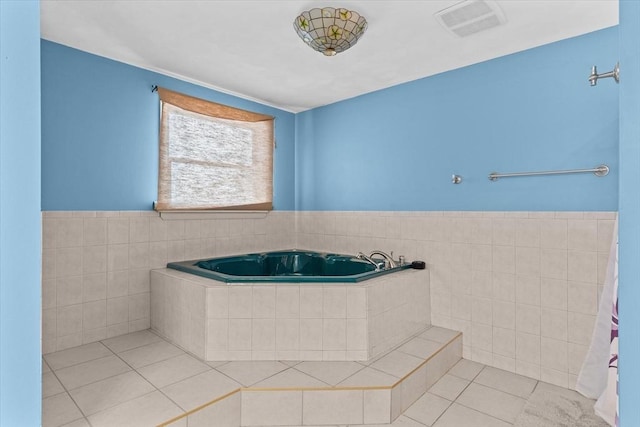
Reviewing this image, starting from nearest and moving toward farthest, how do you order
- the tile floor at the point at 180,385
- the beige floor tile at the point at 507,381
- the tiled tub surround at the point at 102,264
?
the tile floor at the point at 180,385 < the beige floor tile at the point at 507,381 < the tiled tub surround at the point at 102,264

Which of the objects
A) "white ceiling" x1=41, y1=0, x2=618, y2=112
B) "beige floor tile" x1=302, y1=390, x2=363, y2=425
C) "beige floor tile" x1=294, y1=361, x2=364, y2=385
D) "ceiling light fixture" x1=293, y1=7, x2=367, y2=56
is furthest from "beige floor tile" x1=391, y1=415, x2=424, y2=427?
"white ceiling" x1=41, y1=0, x2=618, y2=112

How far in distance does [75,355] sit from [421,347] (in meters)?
2.30

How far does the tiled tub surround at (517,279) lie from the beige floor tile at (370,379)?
102 cm

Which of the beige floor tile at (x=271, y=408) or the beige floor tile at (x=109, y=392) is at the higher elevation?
the beige floor tile at (x=109, y=392)

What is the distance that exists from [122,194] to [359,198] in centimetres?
206

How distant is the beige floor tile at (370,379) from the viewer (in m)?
1.93

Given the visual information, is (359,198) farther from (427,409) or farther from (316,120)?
(427,409)

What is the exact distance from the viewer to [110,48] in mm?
2518

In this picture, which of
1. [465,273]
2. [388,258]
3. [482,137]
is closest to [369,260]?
[388,258]

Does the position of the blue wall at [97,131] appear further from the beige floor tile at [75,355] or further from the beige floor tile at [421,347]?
the beige floor tile at [421,347]

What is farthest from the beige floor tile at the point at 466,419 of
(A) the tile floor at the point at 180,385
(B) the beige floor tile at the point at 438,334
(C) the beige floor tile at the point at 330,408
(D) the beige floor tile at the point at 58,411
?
(D) the beige floor tile at the point at 58,411

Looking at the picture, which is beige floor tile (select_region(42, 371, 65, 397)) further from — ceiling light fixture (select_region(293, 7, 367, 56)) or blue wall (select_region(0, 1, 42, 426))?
ceiling light fixture (select_region(293, 7, 367, 56))

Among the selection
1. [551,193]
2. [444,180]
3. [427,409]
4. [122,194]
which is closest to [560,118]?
[551,193]

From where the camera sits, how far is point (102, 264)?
2.62 metres
